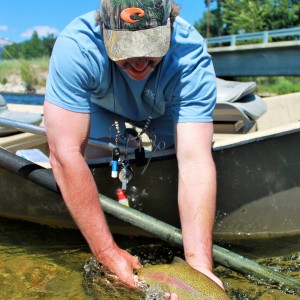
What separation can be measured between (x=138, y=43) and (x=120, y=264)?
109cm

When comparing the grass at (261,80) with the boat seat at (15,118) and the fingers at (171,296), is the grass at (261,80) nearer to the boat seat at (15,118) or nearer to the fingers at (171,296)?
the boat seat at (15,118)

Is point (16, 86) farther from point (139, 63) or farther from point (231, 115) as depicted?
point (139, 63)

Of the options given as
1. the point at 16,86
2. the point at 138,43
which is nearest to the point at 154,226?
the point at 138,43

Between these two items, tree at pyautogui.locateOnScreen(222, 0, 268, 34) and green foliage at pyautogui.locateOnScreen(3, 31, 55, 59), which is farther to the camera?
green foliage at pyautogui.locateOnScreen(3, 31, 55, 59)

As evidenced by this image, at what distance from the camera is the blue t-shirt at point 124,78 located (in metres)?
2.60

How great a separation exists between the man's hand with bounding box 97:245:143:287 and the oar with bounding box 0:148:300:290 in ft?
1.10

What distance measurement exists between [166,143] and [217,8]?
50721mm

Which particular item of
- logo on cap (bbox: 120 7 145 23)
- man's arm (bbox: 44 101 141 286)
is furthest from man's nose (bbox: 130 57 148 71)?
man's arm (bbox: 44 101 141 286)

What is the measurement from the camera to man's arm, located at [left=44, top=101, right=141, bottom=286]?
2570mm

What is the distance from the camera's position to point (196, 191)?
2.73m

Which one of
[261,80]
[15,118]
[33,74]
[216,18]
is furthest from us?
[216,18]

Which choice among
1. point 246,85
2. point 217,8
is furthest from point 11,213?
point 217,8

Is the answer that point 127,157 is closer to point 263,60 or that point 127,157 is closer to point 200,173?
point 200,173

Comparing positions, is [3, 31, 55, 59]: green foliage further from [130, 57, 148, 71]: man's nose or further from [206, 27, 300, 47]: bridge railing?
[130, 57, 148, 71]: man's nose
